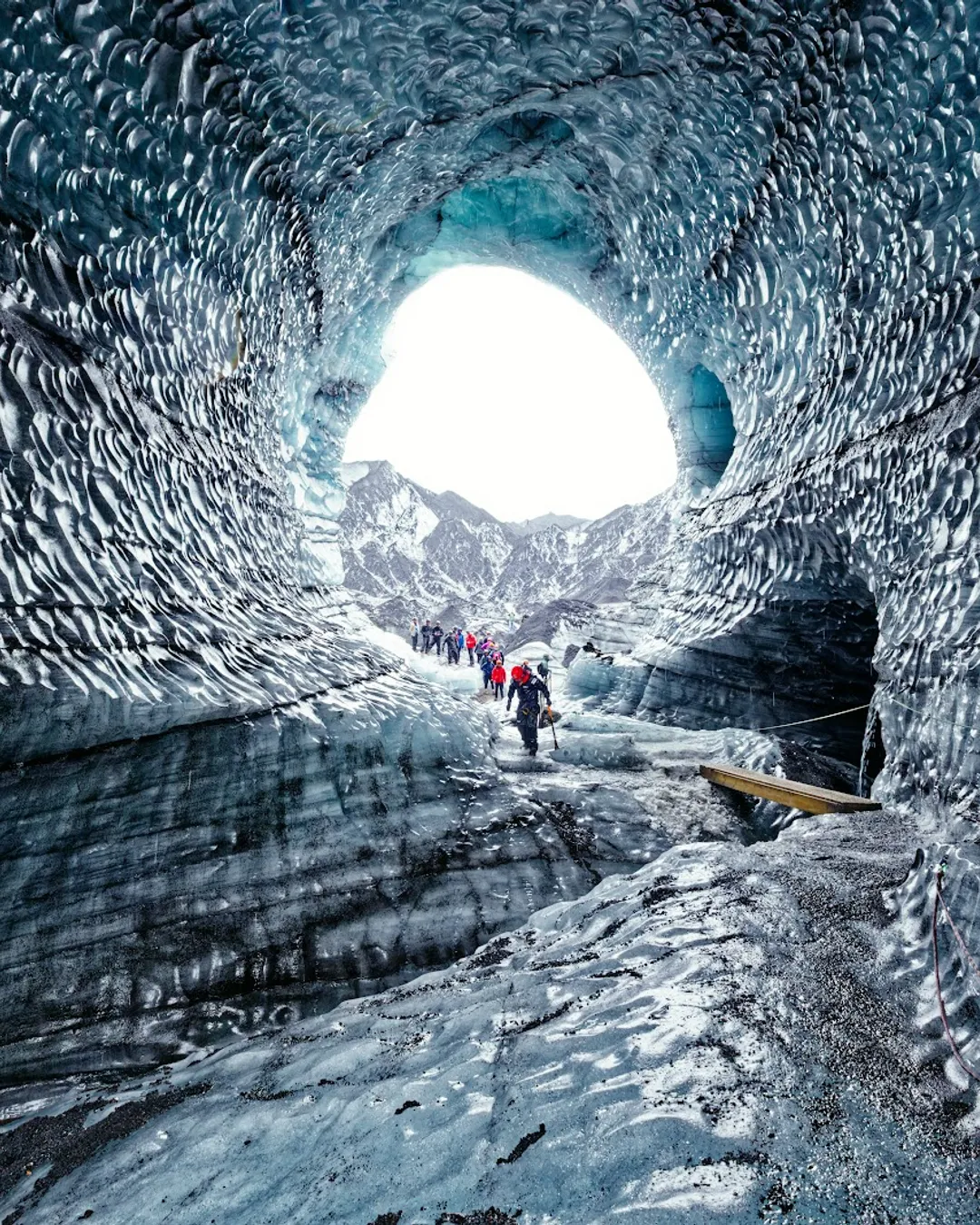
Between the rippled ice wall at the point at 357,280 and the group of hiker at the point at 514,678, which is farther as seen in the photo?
the group of hiker at the point at 514,678

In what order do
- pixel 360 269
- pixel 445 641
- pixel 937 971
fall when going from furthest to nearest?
pixel 445 641 < pixel 360 269 < pixel 937 971

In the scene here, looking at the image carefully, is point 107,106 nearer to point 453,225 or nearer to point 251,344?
point 251,344

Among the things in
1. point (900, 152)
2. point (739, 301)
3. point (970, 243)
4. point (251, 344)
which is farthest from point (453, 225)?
point (970, 243)

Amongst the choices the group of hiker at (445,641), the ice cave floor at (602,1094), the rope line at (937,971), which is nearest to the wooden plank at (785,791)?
the ice cave floor at (602,1094)

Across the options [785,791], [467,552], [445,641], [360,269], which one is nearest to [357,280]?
[360,269]

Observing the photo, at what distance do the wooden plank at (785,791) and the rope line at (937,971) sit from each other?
2081 mm

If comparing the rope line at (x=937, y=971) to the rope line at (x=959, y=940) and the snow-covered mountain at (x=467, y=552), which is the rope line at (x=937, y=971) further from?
the snow-covered mountain at (x=467, y=552)

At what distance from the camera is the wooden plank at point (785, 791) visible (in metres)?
4.41

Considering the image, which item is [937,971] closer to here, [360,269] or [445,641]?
[360,269]

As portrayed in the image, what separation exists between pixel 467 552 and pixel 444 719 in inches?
1177

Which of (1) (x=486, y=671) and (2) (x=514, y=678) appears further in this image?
(1) (x=486, y=671)

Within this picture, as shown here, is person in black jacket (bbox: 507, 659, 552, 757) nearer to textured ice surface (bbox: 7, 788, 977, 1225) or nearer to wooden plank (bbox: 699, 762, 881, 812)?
wooden plank (bbox: 699, 762, 881, 812)

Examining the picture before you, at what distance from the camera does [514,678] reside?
707 centimetres

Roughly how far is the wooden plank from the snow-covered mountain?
21.2 metres
